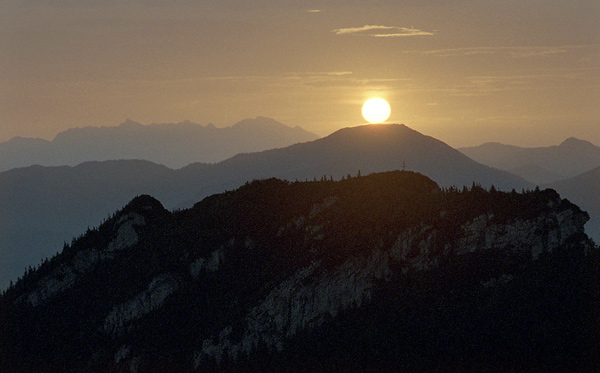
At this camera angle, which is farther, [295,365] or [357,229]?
[357,229]

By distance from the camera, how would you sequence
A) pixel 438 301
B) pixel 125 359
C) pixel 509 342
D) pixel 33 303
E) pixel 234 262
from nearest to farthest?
pixel 509 342 → pixel 438 301 → pixel 125 359 → pixel 234 262 → pixel 33 303

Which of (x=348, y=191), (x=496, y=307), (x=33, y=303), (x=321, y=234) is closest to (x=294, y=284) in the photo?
(x=321, y=234)

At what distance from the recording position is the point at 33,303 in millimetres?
163625

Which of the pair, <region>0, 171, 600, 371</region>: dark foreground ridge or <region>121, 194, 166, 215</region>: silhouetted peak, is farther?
<region>121, 194, 166, 215</region>: silhouetted peak

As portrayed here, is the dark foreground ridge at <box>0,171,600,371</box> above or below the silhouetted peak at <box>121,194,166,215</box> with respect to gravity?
below

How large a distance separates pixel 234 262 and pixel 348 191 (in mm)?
28894

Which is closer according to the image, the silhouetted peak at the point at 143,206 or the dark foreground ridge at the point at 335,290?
the dark foreground ridge at the point at 335,290

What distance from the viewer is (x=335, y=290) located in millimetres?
128375

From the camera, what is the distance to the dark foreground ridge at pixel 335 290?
114875 mm

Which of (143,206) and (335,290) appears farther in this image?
(143,206)

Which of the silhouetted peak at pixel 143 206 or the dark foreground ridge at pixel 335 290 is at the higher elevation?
→ the silhouetted peak at pixel 143 206

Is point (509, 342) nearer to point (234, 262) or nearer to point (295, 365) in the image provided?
point (295, 365)

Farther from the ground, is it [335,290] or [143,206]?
[143,206]

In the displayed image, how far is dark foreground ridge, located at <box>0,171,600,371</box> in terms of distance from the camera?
Answer: 11488 centimetres
